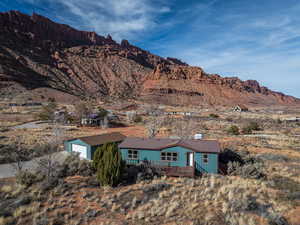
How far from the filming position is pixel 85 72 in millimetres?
114625

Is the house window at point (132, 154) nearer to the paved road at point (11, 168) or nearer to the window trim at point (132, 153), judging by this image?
the window trim at point (132, 153)

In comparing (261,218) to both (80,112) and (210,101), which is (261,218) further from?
(210,101)

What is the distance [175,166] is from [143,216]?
669cm

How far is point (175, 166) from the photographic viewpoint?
1562cm

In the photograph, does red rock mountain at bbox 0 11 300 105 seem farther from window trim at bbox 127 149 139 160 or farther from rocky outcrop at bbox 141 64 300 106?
window trim at bbox 127 149 139 160

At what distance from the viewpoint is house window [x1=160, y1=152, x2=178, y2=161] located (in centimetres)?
1584

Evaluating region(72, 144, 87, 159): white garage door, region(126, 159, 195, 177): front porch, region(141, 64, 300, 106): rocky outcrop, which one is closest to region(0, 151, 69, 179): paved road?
region(72, 144, 87, 159): white garage door

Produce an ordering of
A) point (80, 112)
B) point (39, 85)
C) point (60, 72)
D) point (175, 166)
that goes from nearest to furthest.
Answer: point (175, 166) < point (80, 112) < point (39, 85) < point (60, 72)

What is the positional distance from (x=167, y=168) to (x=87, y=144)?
27.2 ft

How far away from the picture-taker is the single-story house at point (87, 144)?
748 inches

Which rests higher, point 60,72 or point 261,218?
point 60,72

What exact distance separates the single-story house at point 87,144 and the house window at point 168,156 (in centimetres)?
647

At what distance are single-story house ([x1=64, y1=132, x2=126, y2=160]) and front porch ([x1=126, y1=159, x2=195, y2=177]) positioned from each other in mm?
5008

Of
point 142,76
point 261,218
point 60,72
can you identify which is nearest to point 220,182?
point 261,218
